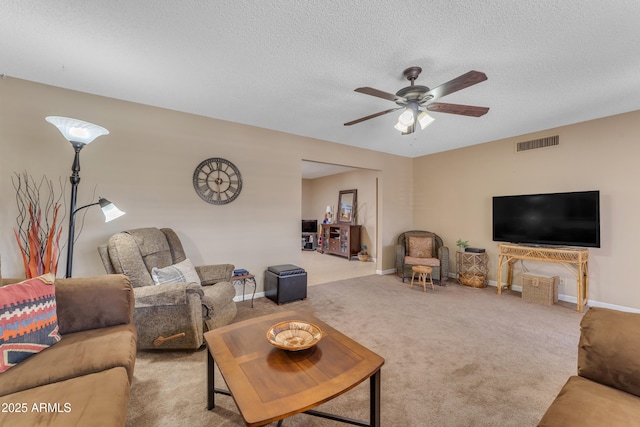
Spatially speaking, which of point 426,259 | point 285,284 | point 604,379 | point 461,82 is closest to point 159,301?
point 285,284

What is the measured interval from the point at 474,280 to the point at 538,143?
7.65ft

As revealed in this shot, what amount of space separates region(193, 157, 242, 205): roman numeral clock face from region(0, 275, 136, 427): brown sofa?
1765mm

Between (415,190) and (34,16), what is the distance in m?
5.72

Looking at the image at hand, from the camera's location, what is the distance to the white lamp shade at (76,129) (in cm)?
205

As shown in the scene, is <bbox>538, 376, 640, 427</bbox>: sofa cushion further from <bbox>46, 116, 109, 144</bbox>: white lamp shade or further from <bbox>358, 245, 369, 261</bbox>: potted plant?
<bbox>358, 245, 369, 261</bbox>: potted plant

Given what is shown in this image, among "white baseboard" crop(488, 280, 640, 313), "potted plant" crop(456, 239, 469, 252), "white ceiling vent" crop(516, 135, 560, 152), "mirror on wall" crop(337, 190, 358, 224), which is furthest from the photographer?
"mirror on wall" crop(337, 190, 358, 224)

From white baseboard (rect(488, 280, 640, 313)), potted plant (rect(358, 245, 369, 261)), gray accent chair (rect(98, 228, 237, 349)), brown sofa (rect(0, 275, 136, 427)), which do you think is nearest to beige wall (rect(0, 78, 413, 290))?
gray accent chair (rect(98, 228, 237, 349))

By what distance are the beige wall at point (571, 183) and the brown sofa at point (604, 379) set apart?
3.10 metres

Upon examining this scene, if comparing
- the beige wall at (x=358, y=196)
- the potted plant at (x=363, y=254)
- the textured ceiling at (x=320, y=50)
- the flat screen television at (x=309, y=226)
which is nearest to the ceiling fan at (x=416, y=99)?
the textured ceiling at (x=320, y=50)

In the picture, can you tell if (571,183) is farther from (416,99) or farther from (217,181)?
(217,181)

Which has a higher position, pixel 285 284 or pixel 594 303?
pixel 285 284

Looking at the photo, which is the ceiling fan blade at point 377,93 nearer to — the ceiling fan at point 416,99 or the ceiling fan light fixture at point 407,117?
the ceiling fan at point 416,99

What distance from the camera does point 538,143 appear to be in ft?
13.0

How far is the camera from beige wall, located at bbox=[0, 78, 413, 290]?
2.49 m
